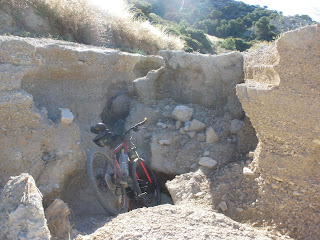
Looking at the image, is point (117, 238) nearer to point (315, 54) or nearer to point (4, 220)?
point (4, 220)

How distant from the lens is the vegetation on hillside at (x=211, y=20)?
20.4 m

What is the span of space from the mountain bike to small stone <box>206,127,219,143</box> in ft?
3.05

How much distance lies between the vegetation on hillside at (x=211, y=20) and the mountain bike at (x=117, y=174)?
12848mm

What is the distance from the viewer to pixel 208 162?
4055 mm

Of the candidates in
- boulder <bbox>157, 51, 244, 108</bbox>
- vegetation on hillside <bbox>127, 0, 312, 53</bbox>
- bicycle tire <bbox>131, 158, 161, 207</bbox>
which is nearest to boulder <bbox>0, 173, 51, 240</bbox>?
bicycle tire <bbox>131, 158, 161, 207</bbox>

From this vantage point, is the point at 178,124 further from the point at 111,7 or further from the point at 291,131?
the point at 111,7

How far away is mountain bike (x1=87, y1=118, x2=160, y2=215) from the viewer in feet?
12.4

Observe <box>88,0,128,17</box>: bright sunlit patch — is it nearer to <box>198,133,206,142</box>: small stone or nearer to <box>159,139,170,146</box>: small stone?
<box>159,139,170,146</box>: small stone

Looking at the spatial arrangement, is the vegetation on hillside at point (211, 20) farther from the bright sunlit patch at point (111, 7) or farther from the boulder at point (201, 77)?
the boulder at point (201, 77)

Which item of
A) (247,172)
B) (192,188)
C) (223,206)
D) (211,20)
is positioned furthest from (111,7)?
(211,20)

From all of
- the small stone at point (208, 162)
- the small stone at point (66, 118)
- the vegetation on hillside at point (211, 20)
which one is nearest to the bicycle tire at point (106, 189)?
the small stone at point (66, 118)

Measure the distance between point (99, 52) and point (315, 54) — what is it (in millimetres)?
3102

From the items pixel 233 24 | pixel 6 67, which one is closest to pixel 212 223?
pixel 6 67

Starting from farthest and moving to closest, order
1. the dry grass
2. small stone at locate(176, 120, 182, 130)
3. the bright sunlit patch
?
the bright sunlit patch → the dry grass → small stone at locate(176, 120, 182, 130)
